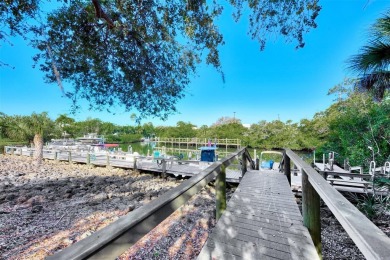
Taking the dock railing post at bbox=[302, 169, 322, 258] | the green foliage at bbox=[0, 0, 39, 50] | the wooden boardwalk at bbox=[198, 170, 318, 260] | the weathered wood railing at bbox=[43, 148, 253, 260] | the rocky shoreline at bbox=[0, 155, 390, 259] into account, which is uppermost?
the green foliage at bbox=[0, 0, 39, 50]

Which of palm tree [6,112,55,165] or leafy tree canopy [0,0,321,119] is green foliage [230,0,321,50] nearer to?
leafy tree canopy [0,0,321,119]

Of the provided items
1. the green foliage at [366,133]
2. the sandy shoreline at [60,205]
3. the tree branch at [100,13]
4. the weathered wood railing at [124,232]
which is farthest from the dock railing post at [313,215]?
the green foliage at [366,133]

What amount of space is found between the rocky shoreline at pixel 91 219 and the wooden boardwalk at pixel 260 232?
1426 millimetres

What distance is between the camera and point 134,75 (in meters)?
4.03

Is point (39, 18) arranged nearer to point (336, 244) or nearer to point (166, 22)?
point (166, 22)

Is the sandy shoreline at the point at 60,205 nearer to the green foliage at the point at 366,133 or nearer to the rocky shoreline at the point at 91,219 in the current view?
the rocky shoreline at the point at 91,219

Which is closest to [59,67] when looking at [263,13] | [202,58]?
[202,58]

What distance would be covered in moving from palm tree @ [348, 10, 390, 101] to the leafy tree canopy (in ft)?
3.37

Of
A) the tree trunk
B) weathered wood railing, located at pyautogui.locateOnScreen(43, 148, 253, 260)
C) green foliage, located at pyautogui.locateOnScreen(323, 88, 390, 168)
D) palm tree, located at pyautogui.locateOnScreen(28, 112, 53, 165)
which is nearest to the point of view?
weathered wood railing, located at pyautogui.locateOnScreen(43, 148, 253, 260)

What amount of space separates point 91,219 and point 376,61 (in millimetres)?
6770

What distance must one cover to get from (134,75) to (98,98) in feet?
3.38

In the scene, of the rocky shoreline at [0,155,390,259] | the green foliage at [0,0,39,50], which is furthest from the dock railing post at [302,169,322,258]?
the green foliage at [0,0,39,50]

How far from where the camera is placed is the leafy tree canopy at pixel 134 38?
3006 mm

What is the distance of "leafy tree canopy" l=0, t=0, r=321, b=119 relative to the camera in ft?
9.86
